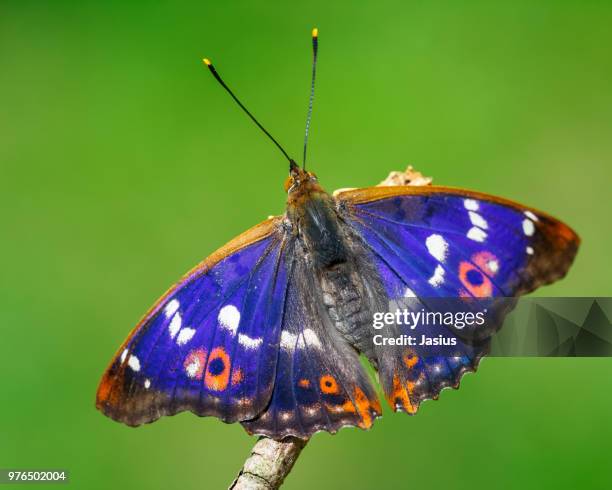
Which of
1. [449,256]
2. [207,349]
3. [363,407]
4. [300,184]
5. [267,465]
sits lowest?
[267,465]

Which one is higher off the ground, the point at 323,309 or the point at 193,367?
the point at 323,309

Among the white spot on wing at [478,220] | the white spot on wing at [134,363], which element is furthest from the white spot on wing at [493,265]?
the white spot on wing at [134,363]

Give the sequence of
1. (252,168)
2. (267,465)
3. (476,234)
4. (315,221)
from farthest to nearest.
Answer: (252,168) < (315,221) < (476,234) < (267,465)

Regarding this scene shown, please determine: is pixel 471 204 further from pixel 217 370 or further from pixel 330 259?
pixel 217 370

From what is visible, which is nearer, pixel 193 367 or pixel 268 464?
pixel 268 464

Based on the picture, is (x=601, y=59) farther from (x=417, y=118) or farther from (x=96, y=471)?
(x=96, y=471)

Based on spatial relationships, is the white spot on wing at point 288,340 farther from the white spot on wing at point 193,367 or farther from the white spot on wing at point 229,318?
the white spot on wing at point 193,367

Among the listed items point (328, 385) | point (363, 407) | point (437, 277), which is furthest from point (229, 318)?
point (437, 277)

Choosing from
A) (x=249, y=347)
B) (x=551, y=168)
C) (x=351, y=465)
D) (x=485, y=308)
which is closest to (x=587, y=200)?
(x=551, y=168)

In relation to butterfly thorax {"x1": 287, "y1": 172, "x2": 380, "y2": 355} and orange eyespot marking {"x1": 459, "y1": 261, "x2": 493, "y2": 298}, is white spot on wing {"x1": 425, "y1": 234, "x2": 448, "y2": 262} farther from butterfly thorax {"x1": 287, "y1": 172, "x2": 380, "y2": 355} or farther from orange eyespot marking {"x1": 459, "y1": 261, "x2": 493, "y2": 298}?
butterfly thorax {"x1": 287, "y1": 172, "x2": 380, "y2": 355}
